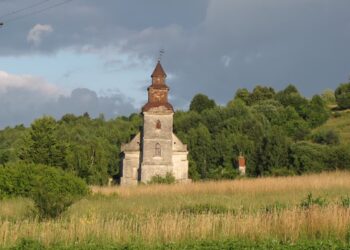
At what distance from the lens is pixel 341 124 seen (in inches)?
3595

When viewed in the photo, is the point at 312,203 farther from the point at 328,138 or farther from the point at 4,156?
the point at 4,156

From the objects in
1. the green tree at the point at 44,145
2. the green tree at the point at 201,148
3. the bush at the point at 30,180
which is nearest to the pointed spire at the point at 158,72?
the green tree at the point at 44,145

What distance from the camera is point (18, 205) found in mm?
22438

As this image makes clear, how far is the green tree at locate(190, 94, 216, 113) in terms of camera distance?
329 ft

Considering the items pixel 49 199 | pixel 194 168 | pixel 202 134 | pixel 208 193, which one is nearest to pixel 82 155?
pixel 194 168

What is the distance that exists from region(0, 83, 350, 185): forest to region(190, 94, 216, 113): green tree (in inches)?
416

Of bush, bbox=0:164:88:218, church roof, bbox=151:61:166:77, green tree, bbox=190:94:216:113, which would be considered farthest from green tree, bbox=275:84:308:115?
bush, bbox=0:164:88:218

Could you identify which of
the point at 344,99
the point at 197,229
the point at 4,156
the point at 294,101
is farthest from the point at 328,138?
the point at 197,229

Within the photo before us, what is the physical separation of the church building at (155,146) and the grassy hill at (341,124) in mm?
30681

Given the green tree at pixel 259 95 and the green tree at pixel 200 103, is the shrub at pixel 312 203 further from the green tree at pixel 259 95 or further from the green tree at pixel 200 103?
the green tree at pixel 259 95

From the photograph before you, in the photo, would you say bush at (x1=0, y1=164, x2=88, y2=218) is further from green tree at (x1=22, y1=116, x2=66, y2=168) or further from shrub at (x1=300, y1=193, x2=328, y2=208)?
green tree at (x1=22, y1=116, x2=66, y2=168)

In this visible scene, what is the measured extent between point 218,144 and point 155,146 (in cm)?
1350

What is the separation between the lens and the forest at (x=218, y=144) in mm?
56344

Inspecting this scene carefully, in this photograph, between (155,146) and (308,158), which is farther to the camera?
(308,158)
